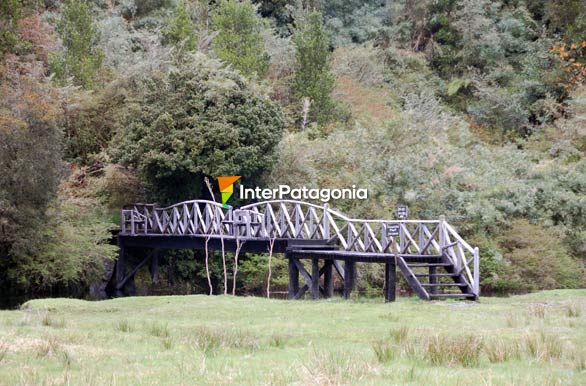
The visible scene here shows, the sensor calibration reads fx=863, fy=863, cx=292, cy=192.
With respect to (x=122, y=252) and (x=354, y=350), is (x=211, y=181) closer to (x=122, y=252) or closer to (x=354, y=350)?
(x=122, y=252)

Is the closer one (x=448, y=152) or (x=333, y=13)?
(x=448, y=152)

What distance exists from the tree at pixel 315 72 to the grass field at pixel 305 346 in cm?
2510

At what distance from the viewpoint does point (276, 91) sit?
4375cm

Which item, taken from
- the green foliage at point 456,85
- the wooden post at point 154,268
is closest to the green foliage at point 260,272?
the wooden post at point 154,268

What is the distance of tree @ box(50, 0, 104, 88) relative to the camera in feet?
113

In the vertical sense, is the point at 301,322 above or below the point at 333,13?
below

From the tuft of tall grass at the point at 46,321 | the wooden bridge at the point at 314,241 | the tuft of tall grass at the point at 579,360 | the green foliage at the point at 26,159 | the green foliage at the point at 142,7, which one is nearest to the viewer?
the tuft of tall grass at the point at 579,360

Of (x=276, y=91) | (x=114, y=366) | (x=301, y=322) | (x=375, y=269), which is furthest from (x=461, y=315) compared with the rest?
(x=276, y=91)

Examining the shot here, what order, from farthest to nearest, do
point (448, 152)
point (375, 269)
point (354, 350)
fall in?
point (448, 152)
point (375, 269)
point (354, 350)

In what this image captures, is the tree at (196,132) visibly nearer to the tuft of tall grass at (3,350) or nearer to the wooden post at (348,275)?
the wooden post at (348,275)

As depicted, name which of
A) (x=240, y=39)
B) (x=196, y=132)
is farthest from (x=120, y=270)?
(x=240, y=39)

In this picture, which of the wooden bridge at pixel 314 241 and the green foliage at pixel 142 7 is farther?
the green foliage at pixel 142 7

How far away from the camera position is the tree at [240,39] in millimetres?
40031

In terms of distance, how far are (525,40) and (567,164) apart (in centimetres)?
1632
